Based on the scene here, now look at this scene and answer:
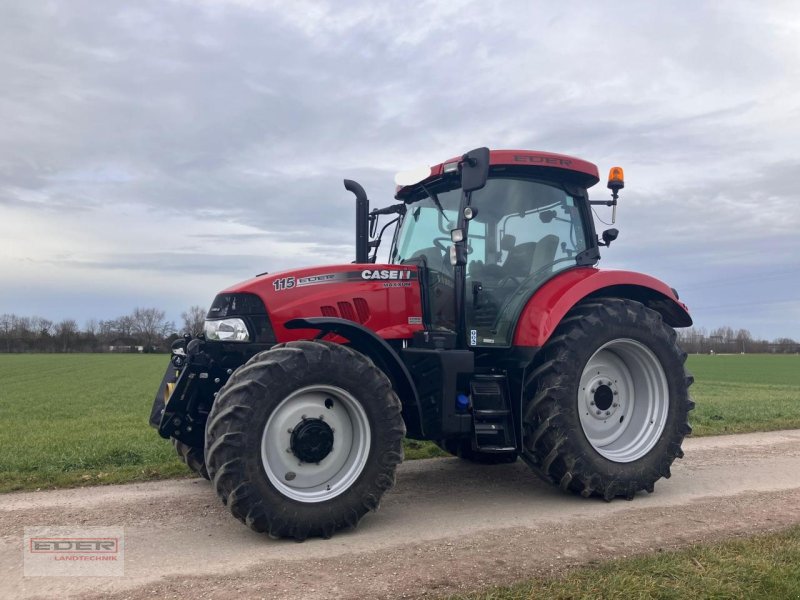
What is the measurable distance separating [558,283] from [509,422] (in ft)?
4.25

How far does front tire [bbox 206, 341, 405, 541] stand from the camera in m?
4.41

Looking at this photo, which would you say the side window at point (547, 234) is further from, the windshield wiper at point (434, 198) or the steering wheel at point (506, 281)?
the windshield wiper at point (434, 198)

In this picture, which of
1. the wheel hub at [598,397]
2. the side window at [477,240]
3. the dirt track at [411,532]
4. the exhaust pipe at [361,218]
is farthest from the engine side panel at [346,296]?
the wheel hub at [598,397]

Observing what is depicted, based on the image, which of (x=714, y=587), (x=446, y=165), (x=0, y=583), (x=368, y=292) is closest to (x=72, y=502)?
(x=0, y=583)

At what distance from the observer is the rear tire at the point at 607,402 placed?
5.48 m

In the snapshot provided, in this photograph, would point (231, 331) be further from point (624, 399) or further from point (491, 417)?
point (624, 399)

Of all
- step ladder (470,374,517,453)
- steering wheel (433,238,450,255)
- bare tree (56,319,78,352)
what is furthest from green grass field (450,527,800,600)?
bare tree (56,319,78,352)

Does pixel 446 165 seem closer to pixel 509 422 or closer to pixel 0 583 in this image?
pixel 509 422

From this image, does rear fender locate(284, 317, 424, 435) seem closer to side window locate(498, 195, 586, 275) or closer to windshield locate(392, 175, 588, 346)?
windshield locate(392, 175, 588, 346)

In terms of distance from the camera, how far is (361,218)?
639 centimetres

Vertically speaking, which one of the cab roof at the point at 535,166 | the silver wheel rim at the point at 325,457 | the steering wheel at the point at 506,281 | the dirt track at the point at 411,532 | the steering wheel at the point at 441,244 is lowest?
the dirt track at the point at 411,532

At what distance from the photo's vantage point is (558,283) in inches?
233

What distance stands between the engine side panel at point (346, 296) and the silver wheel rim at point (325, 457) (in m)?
0.66

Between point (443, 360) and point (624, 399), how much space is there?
80.2 inches
